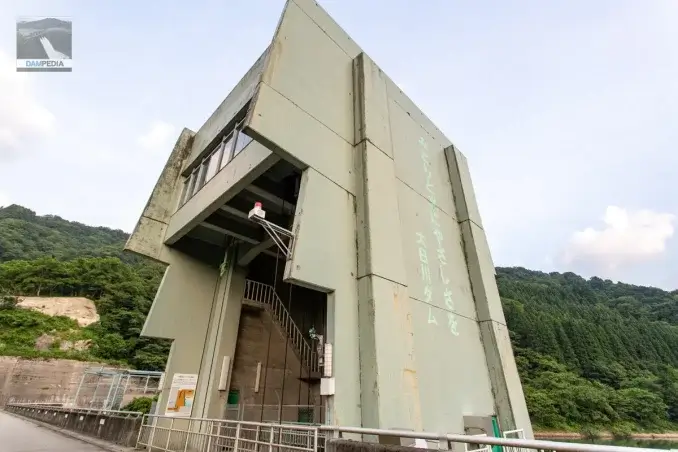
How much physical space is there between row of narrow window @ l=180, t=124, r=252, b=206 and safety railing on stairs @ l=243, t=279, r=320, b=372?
311cm

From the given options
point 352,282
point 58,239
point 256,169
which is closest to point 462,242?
point 352,282

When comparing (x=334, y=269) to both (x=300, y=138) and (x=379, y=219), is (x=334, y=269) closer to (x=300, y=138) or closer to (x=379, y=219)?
(x=379, y=219)

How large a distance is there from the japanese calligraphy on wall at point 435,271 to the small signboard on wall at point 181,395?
5833 millimetres

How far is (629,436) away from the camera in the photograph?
1261 inches

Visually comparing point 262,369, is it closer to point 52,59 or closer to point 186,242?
point 186,242

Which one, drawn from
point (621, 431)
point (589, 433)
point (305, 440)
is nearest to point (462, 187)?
point (305, 440)

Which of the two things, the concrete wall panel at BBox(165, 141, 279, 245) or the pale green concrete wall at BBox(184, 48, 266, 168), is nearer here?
the concrete wall panel at BBox(165, 141, 279, 245)

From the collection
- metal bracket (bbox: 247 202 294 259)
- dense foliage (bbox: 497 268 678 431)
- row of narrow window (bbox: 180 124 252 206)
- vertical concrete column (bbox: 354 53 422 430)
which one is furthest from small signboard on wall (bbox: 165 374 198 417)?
dense foliage (bbox: 497 268 678 431)

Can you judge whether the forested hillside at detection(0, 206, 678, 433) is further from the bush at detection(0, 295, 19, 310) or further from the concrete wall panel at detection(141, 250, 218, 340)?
the concrete wall panel at detection(141, 250, 218, 340)

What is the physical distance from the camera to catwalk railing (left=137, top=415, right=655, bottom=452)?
1.94 metres

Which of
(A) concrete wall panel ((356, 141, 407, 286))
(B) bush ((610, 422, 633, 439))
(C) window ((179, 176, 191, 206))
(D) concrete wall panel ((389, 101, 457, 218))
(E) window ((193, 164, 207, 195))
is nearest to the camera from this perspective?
(A) concrete wall panel ((356, 141, 407, 286))

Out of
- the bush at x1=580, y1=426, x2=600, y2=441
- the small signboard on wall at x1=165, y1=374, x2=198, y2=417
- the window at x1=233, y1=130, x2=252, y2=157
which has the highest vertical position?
the window at x1=233, y1=130, x2=252, y2=157

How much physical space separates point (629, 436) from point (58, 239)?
95.8 meters

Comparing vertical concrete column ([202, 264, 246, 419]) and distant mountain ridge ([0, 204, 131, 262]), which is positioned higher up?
distant mountain ridge ([0, 204, 131, 262])
